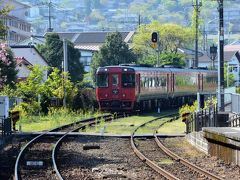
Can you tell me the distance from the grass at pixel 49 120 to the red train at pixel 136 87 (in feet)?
5.07

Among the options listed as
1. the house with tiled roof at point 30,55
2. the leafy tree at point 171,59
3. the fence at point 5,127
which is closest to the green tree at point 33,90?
the fence at point 5,127

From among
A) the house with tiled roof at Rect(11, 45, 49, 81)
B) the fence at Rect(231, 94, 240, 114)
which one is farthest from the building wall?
the fence at Rect(231, 94, 240, 114)

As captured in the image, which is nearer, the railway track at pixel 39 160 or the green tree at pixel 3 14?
the railway track at pixel 39 160

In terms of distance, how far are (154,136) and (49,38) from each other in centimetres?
4178

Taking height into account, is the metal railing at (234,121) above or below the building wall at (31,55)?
below

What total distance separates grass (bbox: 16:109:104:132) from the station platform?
11.3m

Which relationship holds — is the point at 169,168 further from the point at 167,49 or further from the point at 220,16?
the point at 167,49

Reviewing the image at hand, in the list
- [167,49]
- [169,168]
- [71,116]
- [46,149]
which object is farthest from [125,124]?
[167,49]

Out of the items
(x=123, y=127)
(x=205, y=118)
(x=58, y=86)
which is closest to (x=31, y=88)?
(x=58, y=86)

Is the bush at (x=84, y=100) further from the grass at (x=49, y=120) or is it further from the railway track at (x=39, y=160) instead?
the railway track at (x=39, y=160)

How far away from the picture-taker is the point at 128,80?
3638 centimetres

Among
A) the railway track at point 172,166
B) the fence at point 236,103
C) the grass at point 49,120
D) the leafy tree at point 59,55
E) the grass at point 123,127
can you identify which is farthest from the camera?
the leafy tree at point 59,55

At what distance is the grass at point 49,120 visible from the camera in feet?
93.5

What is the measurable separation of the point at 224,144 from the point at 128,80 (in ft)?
68.2
